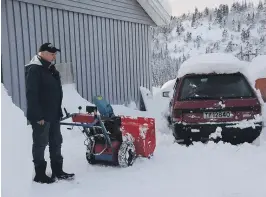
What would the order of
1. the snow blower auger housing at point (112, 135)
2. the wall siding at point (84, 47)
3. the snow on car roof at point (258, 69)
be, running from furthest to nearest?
the snow on car roof at point (258, 69)
the wall siding at point (84, 47)
the snow blower auger housing at point (112, 135)

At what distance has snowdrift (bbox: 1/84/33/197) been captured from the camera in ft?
11.0

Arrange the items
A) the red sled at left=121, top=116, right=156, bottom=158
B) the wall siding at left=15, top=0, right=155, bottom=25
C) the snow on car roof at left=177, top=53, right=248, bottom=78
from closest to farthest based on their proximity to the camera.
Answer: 1. the red sled at left=121, top=116, right=156, bottom=158
2. the snow on car roof at left=177, top=53, right=248, bottom=78
3. the wall siding at left=15, top=0, right=155, bottom=25

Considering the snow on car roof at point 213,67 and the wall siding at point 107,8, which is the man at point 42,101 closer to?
the snow on car roof at point 213,67

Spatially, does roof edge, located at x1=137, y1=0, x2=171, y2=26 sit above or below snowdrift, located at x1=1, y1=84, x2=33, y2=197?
above

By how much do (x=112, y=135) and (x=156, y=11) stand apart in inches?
378

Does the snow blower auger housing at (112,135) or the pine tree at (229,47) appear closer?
the snow blower auger housing at (112,135)

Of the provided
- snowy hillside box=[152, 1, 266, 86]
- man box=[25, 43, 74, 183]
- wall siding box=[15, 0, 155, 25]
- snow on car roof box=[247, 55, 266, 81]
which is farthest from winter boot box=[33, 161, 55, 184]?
snowy hillside box=[152, 1, 266, 86]

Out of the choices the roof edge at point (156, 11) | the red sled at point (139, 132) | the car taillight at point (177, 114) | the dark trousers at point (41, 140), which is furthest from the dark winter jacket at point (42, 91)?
the roof edge at point (156, 11)

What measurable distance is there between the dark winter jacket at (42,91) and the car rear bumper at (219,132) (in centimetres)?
Answer: 254

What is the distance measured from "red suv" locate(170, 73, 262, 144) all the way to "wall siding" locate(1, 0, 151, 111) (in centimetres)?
434

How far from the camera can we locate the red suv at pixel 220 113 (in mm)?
6355

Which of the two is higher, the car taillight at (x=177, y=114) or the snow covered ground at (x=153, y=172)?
the car taillight at (x=177, y=114)

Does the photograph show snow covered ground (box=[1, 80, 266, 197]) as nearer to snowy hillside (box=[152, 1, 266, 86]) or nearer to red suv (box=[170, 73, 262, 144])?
red suv (box=[170, 73, 262, 144])

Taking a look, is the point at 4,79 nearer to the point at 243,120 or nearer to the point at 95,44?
the point at 95,44
